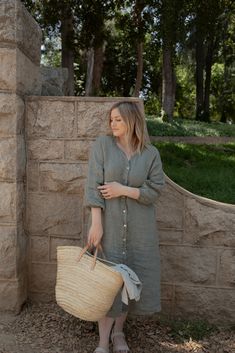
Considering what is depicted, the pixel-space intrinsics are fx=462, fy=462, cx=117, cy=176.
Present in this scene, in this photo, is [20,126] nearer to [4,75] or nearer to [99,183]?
[4,75]

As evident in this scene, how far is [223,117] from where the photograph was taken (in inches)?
1419

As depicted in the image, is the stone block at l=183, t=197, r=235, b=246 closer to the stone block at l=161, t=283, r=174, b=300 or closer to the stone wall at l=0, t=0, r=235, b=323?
the stone wall at l=0, t=0, r=235, b=323

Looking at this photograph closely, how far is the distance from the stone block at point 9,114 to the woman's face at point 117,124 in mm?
833

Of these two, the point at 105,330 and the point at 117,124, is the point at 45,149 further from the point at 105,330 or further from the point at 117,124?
the point at 105,330

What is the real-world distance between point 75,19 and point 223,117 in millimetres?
24282

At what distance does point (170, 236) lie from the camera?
3.55 m

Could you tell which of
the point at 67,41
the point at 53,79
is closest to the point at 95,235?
the point at 53,79

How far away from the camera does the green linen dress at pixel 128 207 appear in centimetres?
285

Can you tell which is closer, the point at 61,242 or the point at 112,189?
the point at 112,189

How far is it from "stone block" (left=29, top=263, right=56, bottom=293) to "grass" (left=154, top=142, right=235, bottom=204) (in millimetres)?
3423

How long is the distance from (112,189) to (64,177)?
782 mm

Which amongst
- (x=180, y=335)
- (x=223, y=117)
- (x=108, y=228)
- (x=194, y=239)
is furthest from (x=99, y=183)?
(x=223, y=117)

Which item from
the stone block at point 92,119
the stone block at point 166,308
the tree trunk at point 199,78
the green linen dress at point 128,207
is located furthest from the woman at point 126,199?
the tree trunk at point 199,78

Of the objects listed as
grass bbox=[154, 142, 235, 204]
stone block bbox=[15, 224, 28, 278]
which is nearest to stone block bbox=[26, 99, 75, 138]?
stone block bbox=[15, 224, 28, 278]
